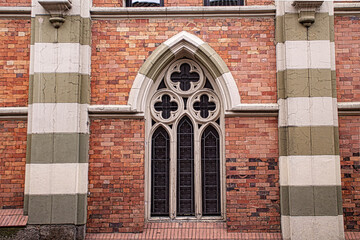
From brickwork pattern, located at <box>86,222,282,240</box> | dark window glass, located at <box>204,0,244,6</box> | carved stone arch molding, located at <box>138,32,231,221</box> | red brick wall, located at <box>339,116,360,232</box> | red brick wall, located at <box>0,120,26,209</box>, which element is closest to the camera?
brickwork pattern, located at <box>86,222,282,240</box>

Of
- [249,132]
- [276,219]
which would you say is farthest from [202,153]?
Result: [276,219]

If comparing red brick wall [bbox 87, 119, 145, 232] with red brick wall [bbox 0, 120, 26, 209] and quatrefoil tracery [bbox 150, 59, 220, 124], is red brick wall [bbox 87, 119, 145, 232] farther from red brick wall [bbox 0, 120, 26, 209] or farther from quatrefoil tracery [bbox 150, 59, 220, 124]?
red brick wall [bbox 0, 120, 26, 209]

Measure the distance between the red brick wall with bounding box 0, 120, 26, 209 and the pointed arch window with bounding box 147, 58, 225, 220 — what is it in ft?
7.24

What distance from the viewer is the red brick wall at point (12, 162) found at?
6.05 m

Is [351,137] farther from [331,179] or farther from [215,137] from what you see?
[215,137]

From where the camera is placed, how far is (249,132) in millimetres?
6031

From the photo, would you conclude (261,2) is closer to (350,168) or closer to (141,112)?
(141,112)

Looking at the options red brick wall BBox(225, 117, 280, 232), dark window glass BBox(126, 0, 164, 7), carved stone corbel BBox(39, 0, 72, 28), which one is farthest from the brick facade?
dark window glass BBox(126, 0, 164, 7)

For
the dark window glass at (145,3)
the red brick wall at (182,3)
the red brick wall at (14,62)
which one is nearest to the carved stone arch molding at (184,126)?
the red brick wall at (182,3)

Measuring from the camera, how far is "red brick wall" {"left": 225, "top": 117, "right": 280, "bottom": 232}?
231 inches

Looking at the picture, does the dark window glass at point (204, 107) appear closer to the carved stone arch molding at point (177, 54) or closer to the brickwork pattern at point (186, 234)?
the carved stone arch molding at point (177, 54)

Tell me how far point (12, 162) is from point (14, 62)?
5.81ft

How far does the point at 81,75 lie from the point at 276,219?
13.4 feet

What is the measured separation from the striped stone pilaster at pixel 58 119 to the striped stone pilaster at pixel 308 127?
132 inches
